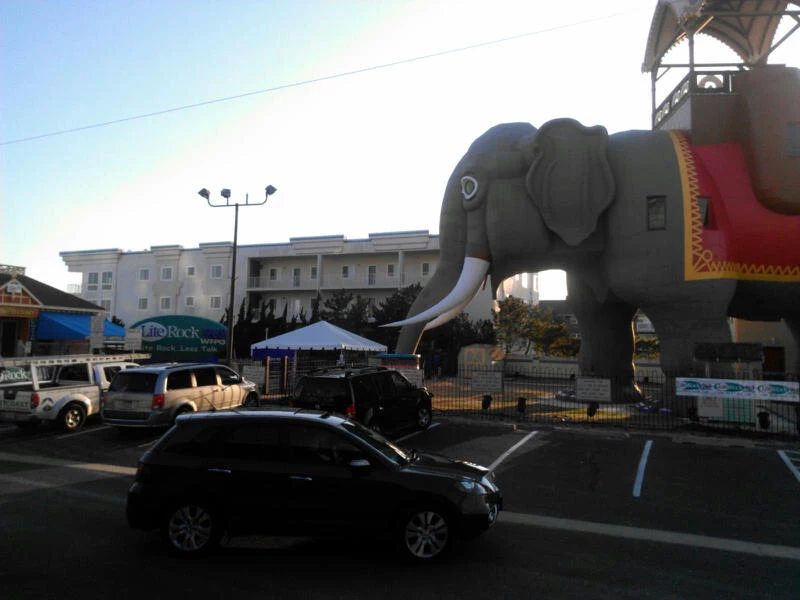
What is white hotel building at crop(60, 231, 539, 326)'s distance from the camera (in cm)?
4416

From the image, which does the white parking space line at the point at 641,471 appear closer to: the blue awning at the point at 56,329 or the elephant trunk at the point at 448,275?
the elephant trunk at the point at 448,275

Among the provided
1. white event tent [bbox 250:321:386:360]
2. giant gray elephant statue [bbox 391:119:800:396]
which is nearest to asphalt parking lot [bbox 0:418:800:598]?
giant gray elephant statue [bbox 391:119:800:396]

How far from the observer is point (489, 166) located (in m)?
15.1

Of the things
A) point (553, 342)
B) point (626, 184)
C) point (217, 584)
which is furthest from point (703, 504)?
point (553, 342)

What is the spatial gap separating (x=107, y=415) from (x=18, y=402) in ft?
7.01

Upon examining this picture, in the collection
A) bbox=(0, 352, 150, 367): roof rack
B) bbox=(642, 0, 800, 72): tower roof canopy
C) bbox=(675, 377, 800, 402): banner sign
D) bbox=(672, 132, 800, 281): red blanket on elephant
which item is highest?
bbox=(642, 0, 800, 72): tower roof canopy

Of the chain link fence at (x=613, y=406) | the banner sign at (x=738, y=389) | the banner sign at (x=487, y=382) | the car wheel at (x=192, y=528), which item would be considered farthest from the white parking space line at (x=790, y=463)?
the car wheel at (x=192, y=528)

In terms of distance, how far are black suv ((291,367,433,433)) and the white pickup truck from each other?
229 inches

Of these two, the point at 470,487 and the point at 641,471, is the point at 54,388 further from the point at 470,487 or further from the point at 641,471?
the point at 641,471

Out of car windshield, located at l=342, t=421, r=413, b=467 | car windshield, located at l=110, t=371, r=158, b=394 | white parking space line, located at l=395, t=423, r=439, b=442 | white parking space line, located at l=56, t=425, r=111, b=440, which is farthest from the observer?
white parking space line, located at l=56, t=425, r=111, b=440

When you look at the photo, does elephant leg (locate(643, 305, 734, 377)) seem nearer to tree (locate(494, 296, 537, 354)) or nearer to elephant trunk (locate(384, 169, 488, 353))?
elephant trunk (locate(384, 169, 488, 353))

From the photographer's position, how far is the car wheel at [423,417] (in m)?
13.7

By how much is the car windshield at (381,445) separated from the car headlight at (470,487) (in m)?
0.66

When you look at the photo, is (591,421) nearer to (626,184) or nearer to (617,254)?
(617,254)
